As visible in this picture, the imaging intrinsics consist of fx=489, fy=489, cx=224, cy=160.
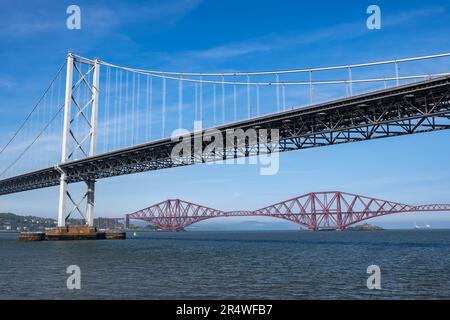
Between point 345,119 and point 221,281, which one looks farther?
point 345,119

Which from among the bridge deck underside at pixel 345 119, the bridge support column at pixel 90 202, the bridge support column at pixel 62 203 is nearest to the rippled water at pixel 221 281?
the bridge deck underside at pixel 345 119

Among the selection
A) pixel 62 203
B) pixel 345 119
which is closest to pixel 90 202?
pixel 62 203

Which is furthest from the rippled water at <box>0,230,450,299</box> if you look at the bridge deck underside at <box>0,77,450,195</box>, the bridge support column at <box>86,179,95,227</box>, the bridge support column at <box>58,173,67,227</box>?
the bridge support column at <box>86,179,95,227</box>

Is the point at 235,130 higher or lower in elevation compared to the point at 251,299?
higher

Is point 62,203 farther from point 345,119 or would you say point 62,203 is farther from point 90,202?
point 345,119

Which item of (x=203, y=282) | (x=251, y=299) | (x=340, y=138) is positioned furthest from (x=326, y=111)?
(x=251, y=299)

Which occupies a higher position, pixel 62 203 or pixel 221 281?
pixel 62 203

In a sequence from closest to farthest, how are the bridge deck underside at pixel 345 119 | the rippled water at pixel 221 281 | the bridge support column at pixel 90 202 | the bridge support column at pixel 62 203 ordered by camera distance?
1. the rippled water at pixel 221 281
2. the bridge deck underside at pixel 345 119
3. the bridge support column at pixel 62 203
4. the bridge support column at pixel 90 202

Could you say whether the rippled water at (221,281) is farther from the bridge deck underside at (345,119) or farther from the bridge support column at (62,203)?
the bridge support column at (62,203)

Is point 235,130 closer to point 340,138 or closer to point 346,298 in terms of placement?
point 340,138

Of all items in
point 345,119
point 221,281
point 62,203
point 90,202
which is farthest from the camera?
point 90,202

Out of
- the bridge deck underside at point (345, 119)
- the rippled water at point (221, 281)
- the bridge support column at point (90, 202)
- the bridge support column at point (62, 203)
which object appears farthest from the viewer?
the bridge support column at point (90, 202)
